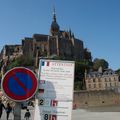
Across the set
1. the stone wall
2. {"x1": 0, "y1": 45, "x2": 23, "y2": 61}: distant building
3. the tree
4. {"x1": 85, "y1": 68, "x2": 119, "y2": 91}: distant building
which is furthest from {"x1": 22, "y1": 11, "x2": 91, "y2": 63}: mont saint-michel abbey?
the stone wall

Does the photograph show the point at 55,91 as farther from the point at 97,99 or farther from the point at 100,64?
the point at 100,64

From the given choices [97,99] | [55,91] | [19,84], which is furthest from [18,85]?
[97,99]

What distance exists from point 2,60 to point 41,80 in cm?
12120

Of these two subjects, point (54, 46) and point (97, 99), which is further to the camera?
point (54, 46)

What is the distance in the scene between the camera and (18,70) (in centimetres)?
437

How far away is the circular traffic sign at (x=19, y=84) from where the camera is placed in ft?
13.9

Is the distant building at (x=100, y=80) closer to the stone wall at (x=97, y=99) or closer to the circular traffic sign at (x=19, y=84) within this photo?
the stone wall at (x=97, y=99)

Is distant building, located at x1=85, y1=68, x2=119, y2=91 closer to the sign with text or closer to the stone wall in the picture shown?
the stone wall

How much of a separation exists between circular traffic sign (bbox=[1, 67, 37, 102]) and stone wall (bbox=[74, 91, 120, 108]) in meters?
60.6

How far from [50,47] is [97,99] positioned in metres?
56.6

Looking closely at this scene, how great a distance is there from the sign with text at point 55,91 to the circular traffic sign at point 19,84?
0.38 ft

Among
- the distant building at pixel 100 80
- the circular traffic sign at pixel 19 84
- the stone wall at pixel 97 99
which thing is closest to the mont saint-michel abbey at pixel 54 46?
the distant building at pixel 100 80

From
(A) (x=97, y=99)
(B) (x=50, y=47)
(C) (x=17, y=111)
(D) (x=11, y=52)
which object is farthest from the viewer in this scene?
(D) (x=11, y=52)

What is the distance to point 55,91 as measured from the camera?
4.37 m
